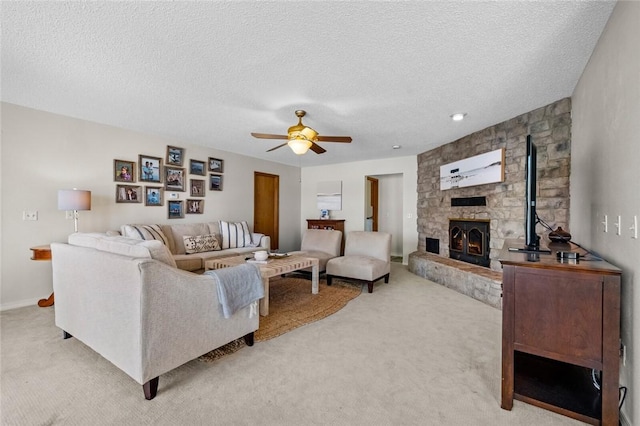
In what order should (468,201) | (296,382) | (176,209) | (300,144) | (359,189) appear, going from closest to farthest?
1. (296,382)
2. (300,144)
3. (468,201)
4. (176,209)
5. (359,189)

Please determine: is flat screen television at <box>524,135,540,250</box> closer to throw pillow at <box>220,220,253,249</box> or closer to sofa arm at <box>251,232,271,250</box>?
sofa arm at <box>251,232,271,250</box>

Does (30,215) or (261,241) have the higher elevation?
(30,215)

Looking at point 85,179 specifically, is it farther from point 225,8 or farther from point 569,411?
point 569,411

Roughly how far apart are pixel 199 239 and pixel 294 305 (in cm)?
218

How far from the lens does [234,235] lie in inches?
200

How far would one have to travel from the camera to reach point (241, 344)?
2334 mm

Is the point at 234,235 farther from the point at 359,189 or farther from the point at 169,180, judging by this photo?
the point at 359,189

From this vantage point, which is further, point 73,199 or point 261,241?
point 261,241

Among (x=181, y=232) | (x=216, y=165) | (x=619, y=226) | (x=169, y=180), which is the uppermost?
(x=216, y=165)

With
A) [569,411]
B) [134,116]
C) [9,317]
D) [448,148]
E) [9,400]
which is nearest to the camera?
[569,411]

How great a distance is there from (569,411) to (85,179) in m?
5.19

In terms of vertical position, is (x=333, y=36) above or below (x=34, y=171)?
above

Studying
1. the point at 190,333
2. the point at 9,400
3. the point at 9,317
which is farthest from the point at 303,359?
the point at 9,317

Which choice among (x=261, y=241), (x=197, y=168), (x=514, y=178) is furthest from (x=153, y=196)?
(x=514, y=178)
